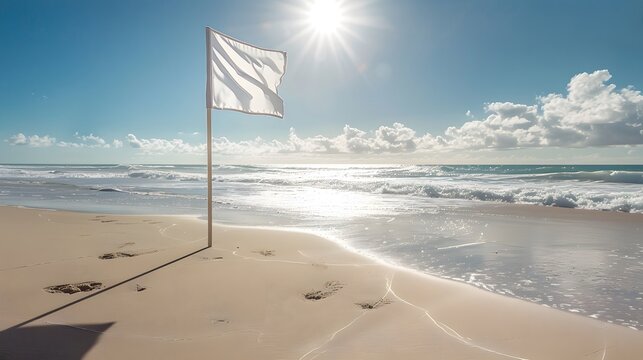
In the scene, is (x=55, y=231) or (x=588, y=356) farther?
(x=55, y=231)

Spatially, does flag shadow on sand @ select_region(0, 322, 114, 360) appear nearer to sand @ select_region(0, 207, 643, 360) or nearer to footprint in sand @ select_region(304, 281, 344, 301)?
sand @ select_region(0, 207, 643, 360)

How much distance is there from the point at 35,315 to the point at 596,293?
21.8ft

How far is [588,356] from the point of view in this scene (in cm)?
325

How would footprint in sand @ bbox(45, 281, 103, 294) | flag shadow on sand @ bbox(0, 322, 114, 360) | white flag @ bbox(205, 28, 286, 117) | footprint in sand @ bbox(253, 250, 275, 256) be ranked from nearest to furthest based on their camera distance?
1. flag shadow on sand @ bbox(0, 322, 114, 360)
2. footprint in sand @ bbox(45, 281, 103, 294)
3. white flag @ bbox(205, 28, 286, 117)
4. footprint in sand @ bbox(253, 250, 275, 256)

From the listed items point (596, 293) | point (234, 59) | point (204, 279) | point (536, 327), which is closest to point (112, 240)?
point (204, 279)

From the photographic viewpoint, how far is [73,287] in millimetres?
4680

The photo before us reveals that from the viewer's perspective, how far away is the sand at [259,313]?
10.8 feet

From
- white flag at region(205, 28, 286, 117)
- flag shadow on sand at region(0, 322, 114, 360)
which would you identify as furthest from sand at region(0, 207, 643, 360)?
white flag at region(205, 28, 286, 117)

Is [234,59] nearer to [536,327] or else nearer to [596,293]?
[536,327]

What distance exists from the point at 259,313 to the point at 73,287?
2.55m

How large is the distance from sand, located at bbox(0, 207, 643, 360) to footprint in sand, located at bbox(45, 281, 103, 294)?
13mm

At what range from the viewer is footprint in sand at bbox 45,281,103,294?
4.59 m

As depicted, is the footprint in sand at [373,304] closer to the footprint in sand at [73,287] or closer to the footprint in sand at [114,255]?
the footprint in sand at [73,287]

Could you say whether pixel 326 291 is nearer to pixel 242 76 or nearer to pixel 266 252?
pixel 266 252
